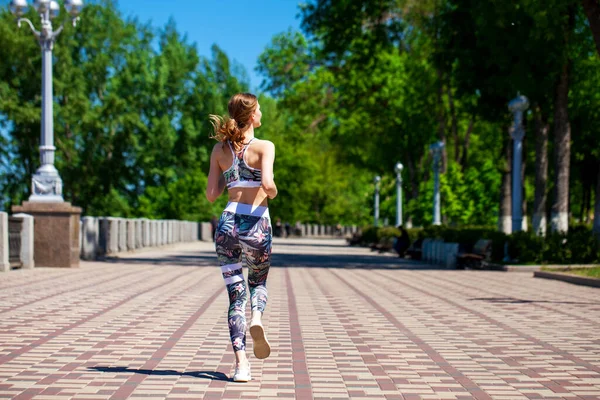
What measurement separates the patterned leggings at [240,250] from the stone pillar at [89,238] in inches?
912

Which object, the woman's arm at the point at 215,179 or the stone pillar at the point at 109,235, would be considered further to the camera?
the stone pillar at the point at 109,235

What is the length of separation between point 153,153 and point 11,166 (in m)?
9.10

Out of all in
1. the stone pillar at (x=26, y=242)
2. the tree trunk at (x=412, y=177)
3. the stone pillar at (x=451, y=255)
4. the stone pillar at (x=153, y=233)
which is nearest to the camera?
the stone pillar at (x=26, y=242)

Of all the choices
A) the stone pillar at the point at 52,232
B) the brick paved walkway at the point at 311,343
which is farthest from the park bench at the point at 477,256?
the stone pillar at the point at 52,232

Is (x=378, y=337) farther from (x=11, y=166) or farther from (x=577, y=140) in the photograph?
(x=11, y=166)

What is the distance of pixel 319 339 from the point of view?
375 inches

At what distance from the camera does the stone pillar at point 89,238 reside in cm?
2947

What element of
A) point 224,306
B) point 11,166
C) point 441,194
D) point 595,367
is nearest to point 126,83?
point 11,166

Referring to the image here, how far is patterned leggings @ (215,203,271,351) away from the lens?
6.71m

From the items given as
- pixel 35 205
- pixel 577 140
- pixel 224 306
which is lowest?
pixel 224 306

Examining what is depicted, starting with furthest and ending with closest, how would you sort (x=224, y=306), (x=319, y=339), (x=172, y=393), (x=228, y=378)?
(x=224, y=306) → (x=319, y=339) → (x=228, y=378) → (x=172, y=393)

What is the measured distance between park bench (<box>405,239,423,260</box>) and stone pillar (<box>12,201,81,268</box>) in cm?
1554

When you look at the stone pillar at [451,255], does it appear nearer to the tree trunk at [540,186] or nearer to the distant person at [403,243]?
the tree trunk at [540,186]

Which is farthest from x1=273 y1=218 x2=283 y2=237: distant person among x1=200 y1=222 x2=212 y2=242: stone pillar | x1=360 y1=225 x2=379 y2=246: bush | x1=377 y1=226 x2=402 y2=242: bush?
x1=377 y1=226 x2=402 y2=242: bush
